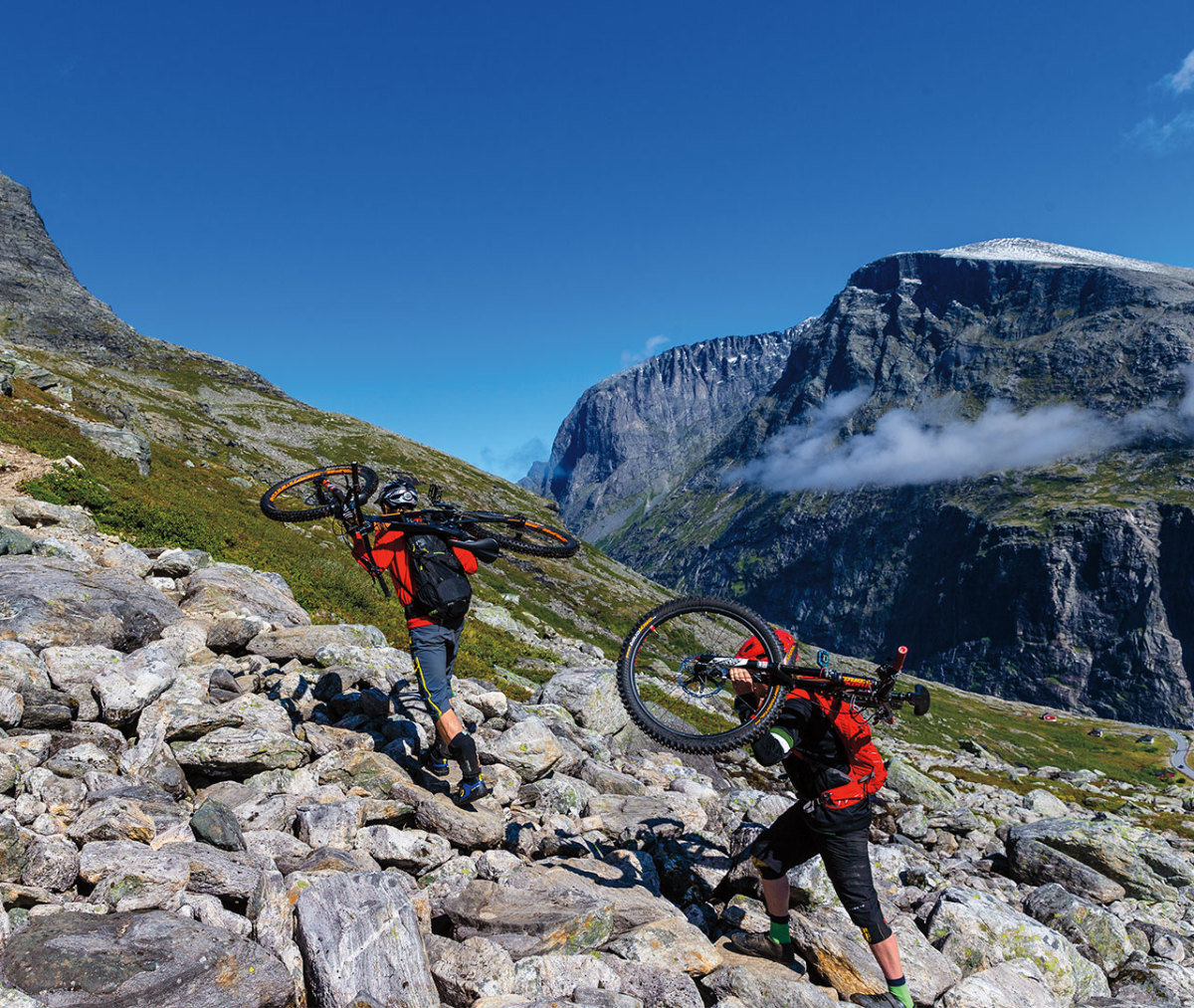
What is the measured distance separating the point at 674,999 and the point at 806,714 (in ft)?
11.8

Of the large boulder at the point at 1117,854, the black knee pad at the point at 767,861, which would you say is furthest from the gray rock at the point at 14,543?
the large boulder at the point at 1117,854

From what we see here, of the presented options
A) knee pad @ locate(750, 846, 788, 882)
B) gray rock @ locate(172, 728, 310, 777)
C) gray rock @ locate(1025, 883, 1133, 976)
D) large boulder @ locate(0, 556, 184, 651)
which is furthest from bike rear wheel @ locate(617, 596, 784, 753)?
large boulder @ locate(0, 556, 184, 651)

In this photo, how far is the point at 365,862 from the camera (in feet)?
23.8

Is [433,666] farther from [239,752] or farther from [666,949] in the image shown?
[666,949]

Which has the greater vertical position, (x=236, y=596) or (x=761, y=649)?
(x=761, y=649)

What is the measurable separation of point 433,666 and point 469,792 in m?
1.96

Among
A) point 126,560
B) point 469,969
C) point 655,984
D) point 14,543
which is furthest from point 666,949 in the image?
point 126,560

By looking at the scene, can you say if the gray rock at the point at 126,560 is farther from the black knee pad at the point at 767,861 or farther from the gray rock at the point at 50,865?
the black knee pad at the point at 767,861

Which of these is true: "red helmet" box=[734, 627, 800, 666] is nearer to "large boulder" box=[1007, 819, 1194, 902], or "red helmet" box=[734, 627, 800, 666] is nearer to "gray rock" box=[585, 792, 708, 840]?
"gray rock" box=[585, 792, 708, 840]

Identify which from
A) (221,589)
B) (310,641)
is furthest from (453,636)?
(221,589)

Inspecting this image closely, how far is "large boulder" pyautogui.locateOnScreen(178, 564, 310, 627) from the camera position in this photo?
14.2m

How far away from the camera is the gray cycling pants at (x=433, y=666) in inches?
386

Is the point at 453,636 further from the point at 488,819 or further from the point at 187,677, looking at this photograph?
the point at 187,677

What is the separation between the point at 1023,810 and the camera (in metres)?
29.1
